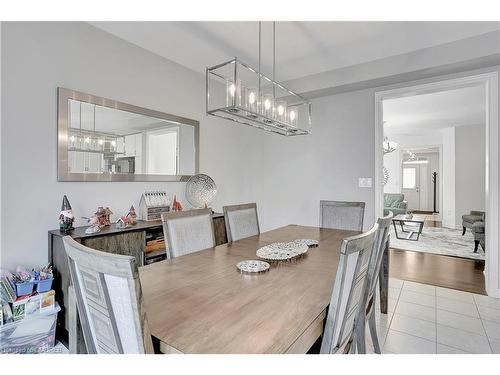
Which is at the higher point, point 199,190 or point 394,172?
point 394,172

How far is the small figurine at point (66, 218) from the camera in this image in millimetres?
1995

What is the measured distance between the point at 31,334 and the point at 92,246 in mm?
634

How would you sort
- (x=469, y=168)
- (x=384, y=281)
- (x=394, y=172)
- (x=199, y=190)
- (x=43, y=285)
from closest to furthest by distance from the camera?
(x=43, y=285) → (x=384, y=281) → (x=199, y=190) → (x=469, y=168) → (x=394, y=172)

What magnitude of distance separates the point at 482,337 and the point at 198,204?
2728mm

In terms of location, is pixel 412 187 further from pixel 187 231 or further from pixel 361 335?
pixel 187 231

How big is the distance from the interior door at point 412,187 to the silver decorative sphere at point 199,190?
1041 centimetres

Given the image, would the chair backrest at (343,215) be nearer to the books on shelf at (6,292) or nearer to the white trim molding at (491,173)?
the white trim molding at (491,173)

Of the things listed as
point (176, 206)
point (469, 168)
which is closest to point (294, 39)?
point (176, 206)

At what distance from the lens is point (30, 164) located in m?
1.96

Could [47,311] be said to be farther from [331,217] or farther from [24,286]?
[331,217]

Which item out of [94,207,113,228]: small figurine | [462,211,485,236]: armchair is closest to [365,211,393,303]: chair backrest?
[94,207,113,228]: small figurine

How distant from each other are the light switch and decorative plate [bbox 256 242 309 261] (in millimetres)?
1837

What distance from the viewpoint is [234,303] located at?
3.36ft

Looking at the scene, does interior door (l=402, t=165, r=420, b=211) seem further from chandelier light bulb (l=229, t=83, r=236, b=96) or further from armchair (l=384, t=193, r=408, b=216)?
chandelier light bulb (l=229, t=83, r=236, b=96)
